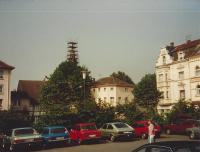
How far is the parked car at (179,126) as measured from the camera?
30.9 metres

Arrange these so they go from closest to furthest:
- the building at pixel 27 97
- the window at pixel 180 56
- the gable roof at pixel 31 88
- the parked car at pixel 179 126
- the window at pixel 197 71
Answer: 1. the parked car at pixel 179 126
2. the window at pixel 197 71
3. the window at pixel 180 56
4. the building at pixel 27 97
5. the gable roof at pixel 31 88

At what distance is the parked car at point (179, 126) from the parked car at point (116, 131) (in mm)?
6544

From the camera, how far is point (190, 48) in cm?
Result: 5172

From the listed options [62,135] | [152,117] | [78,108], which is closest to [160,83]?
[152,117]

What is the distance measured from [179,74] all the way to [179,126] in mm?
21046

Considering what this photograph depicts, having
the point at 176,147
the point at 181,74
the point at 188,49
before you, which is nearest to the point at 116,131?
the point at 176,147

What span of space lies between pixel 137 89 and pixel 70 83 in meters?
18.5

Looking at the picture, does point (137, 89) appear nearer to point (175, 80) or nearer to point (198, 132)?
point (175, 80)

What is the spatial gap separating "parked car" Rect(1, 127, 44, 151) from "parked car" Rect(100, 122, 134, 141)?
5.96 meters

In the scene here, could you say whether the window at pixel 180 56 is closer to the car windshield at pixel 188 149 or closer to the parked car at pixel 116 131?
the parked car at pixel 116 131

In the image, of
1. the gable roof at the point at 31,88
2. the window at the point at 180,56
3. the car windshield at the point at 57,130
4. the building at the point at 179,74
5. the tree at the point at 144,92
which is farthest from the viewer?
the gable roof at the point at 31,88

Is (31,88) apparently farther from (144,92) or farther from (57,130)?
(57,130)

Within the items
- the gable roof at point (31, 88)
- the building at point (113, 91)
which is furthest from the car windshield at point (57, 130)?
the building at point (113, 91)

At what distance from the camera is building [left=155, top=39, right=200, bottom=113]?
159 feet
